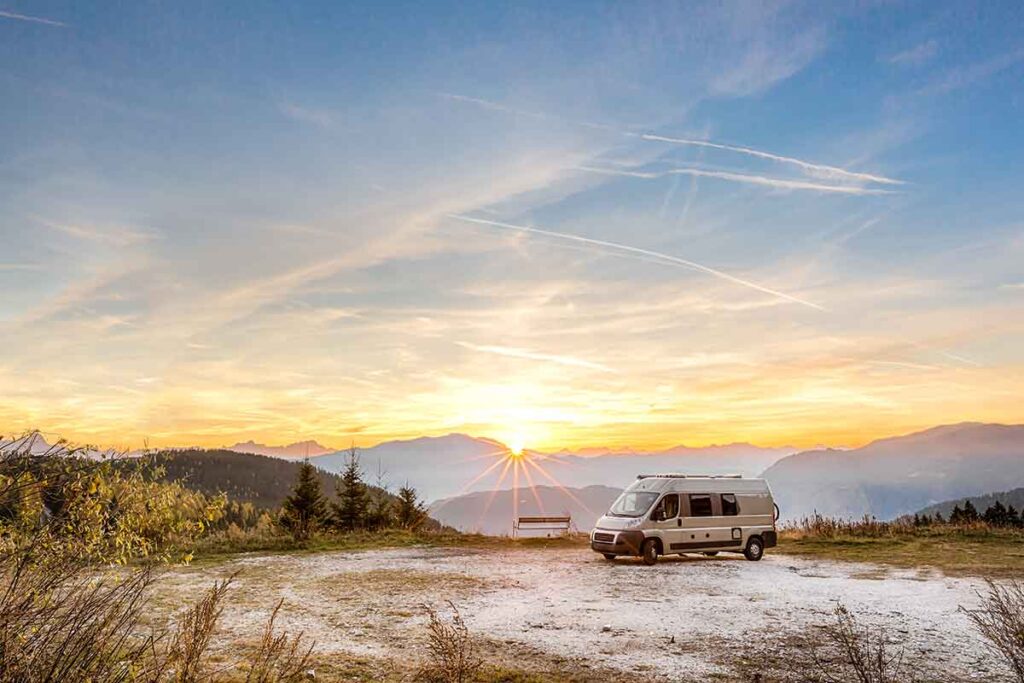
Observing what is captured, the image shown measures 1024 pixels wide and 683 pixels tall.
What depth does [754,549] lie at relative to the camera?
2231cm

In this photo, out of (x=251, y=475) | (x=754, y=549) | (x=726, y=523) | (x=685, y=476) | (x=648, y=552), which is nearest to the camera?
(x=648, y=552)

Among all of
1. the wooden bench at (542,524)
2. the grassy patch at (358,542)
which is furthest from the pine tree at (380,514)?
the wooden bench at (542,524)

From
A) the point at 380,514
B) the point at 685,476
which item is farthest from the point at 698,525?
the point at 380,514

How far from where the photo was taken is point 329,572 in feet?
60.8

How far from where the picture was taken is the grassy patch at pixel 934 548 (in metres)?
19.4

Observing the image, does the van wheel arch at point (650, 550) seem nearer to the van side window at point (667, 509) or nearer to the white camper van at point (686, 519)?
the white camper van at point (686, 519)

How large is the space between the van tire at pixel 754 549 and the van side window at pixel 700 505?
70.9 inches

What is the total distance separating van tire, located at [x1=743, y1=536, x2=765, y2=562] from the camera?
2216cm

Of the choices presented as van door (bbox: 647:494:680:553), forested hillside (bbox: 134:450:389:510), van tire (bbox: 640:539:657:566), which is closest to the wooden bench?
van door (bbox: 647:494:680:553)

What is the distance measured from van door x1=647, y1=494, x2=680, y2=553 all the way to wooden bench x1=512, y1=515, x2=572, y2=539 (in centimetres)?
742

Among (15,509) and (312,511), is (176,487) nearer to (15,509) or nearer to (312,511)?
(15,509)

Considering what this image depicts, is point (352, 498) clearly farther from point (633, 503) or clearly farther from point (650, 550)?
point (650, 550)

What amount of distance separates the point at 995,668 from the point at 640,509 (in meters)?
11.8

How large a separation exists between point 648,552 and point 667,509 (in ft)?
4.68
